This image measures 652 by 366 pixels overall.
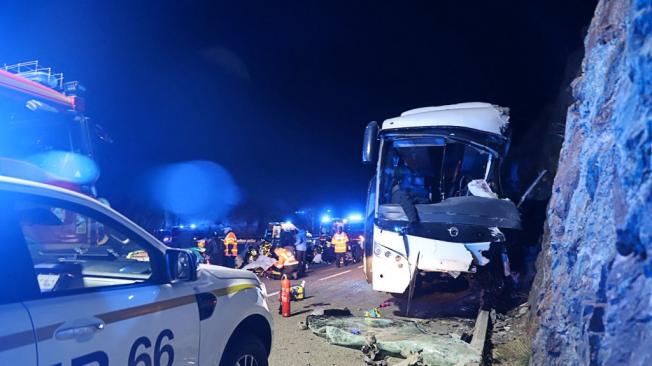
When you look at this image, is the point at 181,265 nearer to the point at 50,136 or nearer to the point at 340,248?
the point at 50,136

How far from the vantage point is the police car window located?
271 centimetres

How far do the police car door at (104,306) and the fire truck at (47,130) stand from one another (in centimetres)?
183

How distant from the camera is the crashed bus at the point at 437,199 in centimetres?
686

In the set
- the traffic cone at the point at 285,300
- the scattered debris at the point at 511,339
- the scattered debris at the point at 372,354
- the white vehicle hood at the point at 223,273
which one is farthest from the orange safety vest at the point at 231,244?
the white vehicle hood at the point at 223,273

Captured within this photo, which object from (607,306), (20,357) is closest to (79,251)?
(20,357)

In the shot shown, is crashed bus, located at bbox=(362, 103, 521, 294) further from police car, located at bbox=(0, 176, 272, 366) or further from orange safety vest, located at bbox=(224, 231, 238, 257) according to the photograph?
orange safety vest, located at bbox=(224, 231, 238, 257)

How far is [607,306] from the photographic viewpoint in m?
2.45

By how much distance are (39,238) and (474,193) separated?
6032mm

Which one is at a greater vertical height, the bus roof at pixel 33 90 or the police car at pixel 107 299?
the bus roof at pixel 33 90

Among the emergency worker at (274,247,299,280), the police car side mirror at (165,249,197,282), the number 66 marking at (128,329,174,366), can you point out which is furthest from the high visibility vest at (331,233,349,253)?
the number 66 marking at (128,329,174,366)

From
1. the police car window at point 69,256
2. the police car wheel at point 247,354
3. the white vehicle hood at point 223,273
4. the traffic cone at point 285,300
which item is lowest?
the traffic cone at point 285,300

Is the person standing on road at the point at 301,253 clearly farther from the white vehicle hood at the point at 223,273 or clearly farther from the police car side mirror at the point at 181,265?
the police car side mirror at the point at 181,265

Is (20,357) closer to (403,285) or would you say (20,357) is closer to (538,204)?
(403,285)

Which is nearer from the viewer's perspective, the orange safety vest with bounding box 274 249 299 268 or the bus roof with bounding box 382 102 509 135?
the bus roof with bounding box 382 102 509 135
